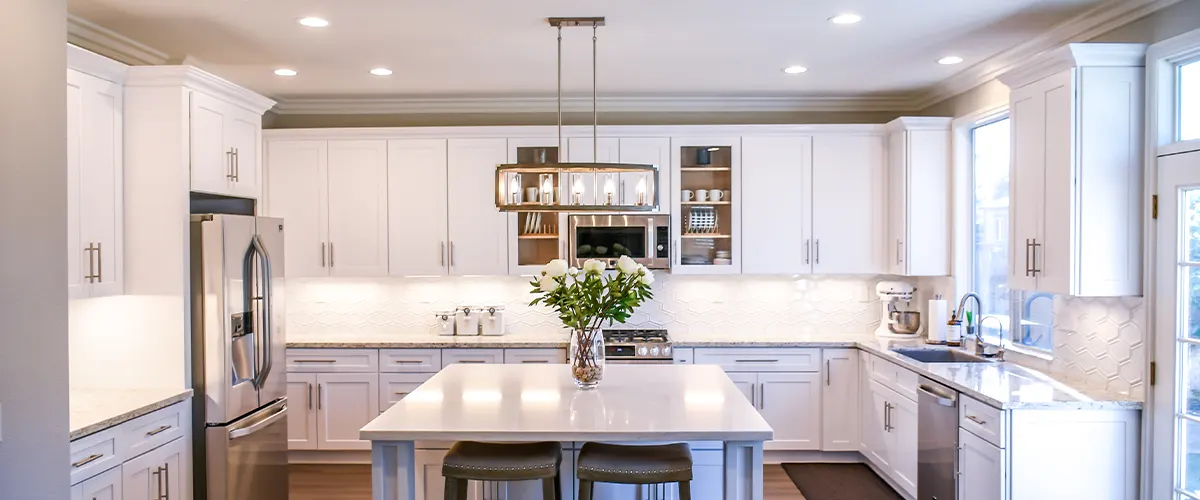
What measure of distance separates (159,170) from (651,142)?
303 cm

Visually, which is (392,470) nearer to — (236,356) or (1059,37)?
(236,356)

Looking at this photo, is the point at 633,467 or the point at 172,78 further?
the point at 172,78

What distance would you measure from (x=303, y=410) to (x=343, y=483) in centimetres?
64

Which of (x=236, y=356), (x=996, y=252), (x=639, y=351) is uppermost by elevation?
(x=996, y=252)

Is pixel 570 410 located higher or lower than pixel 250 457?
higher

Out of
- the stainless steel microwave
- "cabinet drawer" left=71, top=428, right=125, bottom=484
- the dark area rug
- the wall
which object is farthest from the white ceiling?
the dark area rug

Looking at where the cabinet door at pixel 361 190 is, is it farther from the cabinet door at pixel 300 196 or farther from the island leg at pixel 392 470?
the island leg at pixel 392 470

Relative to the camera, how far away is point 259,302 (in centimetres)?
390

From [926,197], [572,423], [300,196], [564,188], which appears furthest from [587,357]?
[300,196]

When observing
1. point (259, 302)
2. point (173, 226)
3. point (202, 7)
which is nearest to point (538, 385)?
point (259, 302)

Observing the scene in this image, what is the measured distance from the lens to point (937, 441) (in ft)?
12.4

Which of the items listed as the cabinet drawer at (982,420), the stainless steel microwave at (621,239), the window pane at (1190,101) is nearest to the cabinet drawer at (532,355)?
the stainless steel microwave at (621,239)

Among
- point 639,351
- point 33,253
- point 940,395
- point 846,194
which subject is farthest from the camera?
point 846,194

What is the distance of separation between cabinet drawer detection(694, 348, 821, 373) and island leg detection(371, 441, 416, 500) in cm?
272
